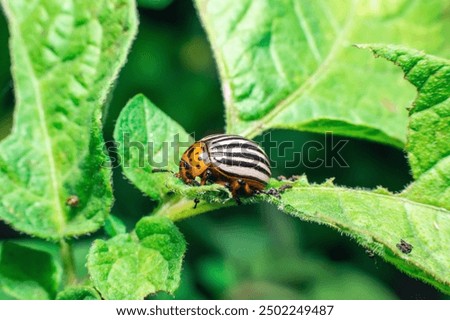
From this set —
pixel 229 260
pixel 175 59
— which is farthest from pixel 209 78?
pixel 229 260

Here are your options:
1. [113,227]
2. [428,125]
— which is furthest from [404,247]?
[113,227]

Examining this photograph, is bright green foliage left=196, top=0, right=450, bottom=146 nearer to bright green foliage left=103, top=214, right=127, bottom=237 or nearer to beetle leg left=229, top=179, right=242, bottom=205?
beetle leg left=229, top=179, right=242, bottom=205

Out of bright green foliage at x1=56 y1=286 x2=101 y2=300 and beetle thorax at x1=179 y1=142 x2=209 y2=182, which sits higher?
beetle thorax at x1=179 y1=142 x2=209 y2=182

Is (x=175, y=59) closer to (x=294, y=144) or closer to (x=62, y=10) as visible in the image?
(x=294, y=144)

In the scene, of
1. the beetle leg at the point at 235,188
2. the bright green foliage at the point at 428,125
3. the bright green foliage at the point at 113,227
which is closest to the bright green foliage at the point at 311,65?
the beetle leg at the point at 235,188

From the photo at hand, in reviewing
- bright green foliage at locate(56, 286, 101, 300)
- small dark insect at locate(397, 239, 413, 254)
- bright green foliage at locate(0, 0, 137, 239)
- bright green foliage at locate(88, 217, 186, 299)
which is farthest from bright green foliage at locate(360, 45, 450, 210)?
bright green foliage at locate(56, 286, 101, 300)

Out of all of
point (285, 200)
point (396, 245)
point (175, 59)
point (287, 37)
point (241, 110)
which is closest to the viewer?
point (396, 245)

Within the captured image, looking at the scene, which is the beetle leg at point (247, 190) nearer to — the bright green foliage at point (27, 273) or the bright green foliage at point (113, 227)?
the bright green foliage at point (113, 227)
